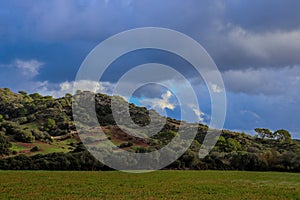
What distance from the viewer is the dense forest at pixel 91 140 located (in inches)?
2694

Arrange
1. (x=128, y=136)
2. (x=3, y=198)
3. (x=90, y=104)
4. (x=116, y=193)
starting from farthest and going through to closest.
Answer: (x=90, y=104)
(x=128, y=136)
(x=116, y=193)
(x=3, y=198)

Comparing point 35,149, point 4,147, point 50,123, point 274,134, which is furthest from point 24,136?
point 274,134

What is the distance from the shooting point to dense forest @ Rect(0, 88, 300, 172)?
6844 centimetres

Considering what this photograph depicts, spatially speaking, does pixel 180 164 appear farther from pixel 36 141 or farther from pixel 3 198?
pixel 3 198

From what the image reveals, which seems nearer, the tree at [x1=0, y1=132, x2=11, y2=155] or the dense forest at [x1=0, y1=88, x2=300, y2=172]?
the dense forest at [x1=0, y1=88, x2=300, y2=172]

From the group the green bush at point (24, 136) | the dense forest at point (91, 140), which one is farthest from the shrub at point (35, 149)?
the green bush at point (24, 136)

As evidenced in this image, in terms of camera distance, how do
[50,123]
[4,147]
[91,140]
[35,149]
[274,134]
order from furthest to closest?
[274,134] < [50,123] < [91,140] < [35,149] < [4,147]

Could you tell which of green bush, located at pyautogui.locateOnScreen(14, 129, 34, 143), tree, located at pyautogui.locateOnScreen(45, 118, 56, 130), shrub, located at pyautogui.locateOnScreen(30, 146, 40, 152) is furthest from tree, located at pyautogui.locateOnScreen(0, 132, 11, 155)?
tree, located at pyautogui.locateOnScreen(45, 118, 56, 130)

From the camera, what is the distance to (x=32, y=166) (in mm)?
66500

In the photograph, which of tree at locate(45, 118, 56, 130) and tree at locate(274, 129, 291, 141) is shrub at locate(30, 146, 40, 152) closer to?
tree at locate(45, 118, 56, 130)

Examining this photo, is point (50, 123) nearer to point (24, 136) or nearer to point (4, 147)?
point (24, 136)

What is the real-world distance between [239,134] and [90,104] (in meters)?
58.6

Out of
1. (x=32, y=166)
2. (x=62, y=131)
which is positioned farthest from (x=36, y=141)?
(x=32, y=166)

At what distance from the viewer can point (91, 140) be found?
97750 mm
